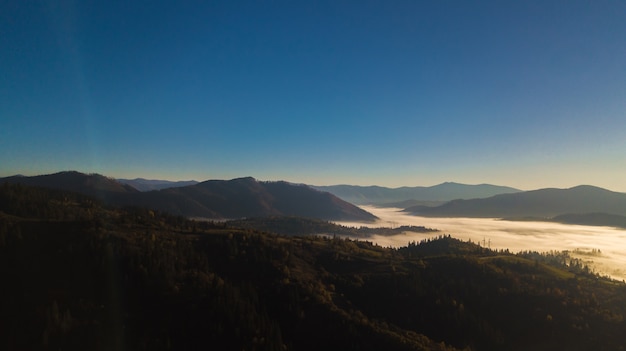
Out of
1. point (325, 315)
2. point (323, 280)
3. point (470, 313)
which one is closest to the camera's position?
point (325, 315)

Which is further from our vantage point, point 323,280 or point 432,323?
point 323,280

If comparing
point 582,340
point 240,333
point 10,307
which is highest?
point 10,307

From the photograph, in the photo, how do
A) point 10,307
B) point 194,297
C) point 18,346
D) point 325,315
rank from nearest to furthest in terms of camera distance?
point 18,346
point 10,307
point 194,297
point 325,315

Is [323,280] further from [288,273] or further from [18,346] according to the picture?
[18,346]

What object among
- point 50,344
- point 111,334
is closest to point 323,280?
point 111,334

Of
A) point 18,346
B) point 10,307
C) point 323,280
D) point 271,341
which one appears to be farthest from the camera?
point 323,280

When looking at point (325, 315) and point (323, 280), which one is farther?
point (323, 280)

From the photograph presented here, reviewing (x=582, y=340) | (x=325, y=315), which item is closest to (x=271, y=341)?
(x=325, y=315)

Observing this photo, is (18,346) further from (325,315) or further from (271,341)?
(325,315)

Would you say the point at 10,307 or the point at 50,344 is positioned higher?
the point at 10,307
